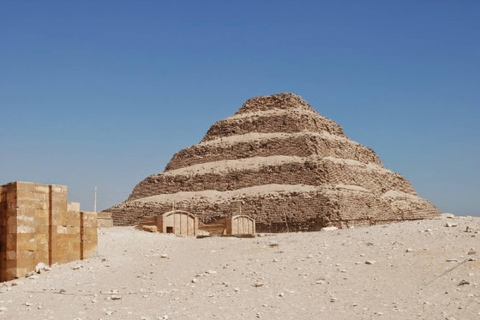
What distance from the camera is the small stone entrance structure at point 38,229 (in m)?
13.6

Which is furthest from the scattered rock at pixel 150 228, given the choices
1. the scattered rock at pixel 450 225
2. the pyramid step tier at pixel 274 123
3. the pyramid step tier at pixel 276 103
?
the pyramid step tier at pixel 276 103

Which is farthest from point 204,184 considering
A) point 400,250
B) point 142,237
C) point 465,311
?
point 465,311

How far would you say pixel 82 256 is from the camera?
1509 centimetres

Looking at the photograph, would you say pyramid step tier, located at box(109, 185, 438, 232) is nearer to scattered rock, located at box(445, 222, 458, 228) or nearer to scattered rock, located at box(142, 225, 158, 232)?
scattered rock, located at box(142, 225, 158, 232)

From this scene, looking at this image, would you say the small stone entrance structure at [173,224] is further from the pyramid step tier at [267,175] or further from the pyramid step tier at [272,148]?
the pyramid step tier at [272,148]

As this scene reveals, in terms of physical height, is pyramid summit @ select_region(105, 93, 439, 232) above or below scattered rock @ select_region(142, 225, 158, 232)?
above

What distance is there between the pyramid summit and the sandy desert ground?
2773cm

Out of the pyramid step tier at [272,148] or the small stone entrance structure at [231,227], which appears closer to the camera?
the small stone entrance structure at [231,227]

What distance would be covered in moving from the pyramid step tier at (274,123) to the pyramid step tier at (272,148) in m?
1.01

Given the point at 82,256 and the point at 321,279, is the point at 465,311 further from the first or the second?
the point at 82,256

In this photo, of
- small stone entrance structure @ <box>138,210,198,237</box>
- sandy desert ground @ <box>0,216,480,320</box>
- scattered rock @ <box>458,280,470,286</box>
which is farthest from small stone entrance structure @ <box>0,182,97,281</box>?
small stone entrance structure @ <box>138,210,198,237</box>

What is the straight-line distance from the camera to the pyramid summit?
44781 mm

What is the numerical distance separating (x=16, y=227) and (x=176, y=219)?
522 inches

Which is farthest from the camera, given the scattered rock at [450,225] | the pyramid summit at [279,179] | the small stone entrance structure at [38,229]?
the pyramid summit at [279,179]
